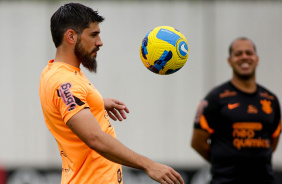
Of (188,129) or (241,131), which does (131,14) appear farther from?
(241,131)

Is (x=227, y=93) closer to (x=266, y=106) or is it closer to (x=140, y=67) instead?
(x=266, y=106)

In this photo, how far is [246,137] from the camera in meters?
5.66

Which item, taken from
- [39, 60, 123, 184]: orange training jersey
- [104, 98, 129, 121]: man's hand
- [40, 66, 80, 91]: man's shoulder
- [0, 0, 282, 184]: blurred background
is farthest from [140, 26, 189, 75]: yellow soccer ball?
[0, 0, 282, 184]: blurred background

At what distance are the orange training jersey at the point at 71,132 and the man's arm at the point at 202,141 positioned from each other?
2039 mm

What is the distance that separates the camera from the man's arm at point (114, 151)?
11.5 ft

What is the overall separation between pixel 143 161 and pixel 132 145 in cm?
651

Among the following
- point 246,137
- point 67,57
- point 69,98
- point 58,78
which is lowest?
point 246,137

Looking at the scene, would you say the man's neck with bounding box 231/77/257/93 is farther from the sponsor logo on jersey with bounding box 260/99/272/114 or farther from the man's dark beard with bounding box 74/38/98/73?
the man's dark beard with bounding box 74/38/98/73

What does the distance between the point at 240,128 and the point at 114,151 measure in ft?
8.18

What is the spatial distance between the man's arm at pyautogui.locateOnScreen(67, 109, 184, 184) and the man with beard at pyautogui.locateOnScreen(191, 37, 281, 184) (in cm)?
224

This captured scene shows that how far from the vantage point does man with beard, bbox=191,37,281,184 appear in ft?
18.5

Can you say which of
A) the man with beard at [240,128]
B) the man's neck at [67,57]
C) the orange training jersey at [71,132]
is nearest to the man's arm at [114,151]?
the orange training jersey at [71,132]

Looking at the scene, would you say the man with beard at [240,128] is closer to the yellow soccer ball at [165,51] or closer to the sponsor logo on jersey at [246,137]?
the sponsor logo on jersey at [246,137]

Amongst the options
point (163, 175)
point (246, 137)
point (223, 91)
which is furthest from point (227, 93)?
point (163, 175)
